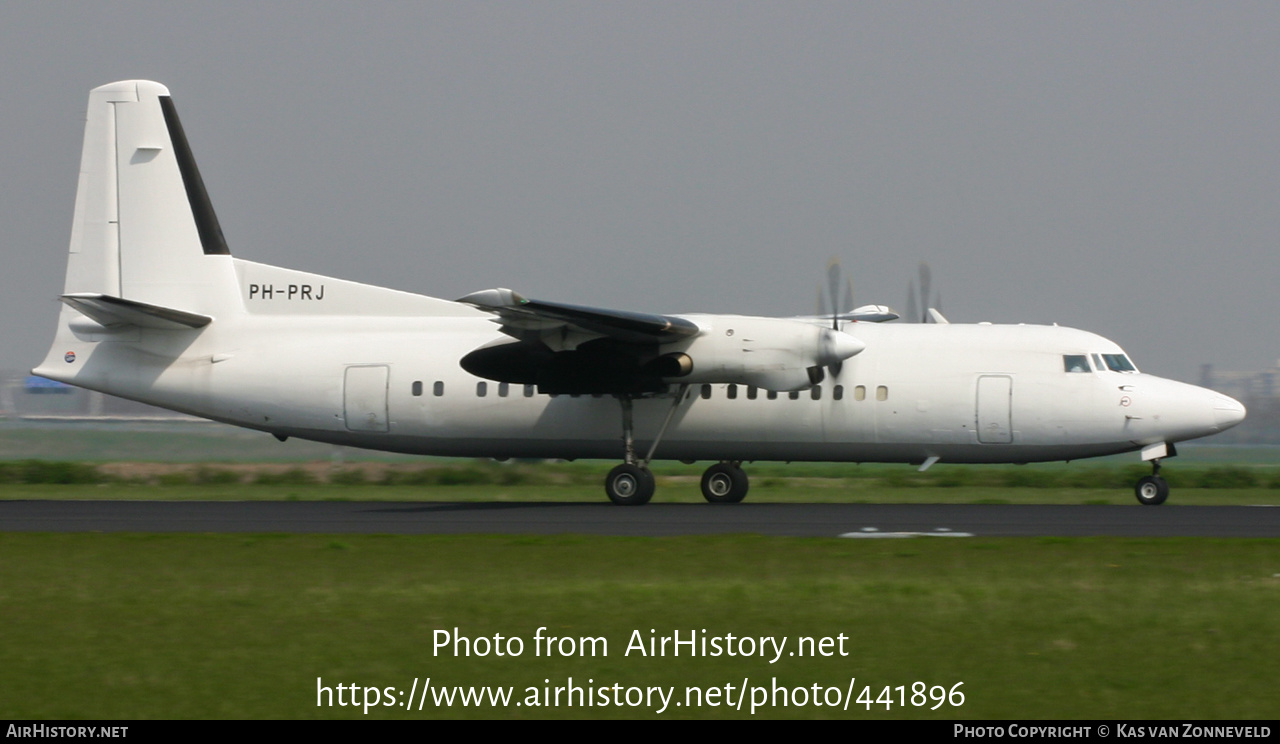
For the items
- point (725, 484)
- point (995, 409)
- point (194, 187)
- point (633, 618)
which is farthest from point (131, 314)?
point (633, 618)

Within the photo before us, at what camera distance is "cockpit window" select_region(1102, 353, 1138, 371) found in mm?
19609

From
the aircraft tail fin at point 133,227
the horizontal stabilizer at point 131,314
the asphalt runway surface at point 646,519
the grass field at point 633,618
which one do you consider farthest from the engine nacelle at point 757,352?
the aircraft tail fin at point 133,227

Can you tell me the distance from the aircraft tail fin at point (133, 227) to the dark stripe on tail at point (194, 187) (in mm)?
123

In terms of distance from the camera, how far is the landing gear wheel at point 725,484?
831 inches

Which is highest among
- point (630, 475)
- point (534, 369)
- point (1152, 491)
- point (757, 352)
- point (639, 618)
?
point (757, 352)

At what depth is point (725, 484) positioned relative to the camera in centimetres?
2116

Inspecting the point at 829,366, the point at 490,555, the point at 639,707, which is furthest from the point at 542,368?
the point at 639,707

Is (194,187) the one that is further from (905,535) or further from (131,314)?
(905,535)

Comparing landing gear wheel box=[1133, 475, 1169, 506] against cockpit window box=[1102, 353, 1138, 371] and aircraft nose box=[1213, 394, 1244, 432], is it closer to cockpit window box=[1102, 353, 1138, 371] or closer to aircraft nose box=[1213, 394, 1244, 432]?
aircraft nose box=[1213, 394, 1244, 432]

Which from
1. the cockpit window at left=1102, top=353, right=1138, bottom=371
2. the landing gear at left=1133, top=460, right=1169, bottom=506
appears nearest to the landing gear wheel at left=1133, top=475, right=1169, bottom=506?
the landing gear at left=1133, top=460, right=1169, bottom=506

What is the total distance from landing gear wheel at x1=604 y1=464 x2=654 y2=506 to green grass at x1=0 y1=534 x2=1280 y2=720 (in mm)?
6388

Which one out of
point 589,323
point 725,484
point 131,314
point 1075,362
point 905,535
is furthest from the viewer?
point 725,484

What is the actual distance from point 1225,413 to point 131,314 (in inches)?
658

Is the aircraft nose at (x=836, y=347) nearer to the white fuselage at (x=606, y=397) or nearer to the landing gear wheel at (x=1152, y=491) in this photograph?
the white fuselage at (x=606, y=397)
